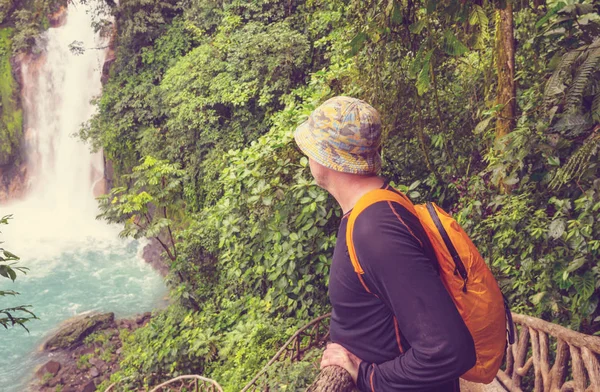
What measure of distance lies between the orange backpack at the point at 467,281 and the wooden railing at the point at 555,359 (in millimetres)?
1063

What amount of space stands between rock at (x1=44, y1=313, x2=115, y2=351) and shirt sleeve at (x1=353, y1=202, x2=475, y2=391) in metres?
9.45

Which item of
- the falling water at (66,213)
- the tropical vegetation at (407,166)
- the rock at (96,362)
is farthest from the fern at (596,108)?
the falling water at (66,213)

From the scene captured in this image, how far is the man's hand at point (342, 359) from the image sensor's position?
4.62ft

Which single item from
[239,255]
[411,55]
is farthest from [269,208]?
[411,55]

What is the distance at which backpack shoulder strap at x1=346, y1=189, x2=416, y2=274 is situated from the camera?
1.28 m

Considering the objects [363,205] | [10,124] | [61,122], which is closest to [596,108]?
[363,205]

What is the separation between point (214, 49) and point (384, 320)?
936 centimetres

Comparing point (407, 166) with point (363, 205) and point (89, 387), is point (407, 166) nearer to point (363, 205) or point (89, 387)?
point (363, 205)

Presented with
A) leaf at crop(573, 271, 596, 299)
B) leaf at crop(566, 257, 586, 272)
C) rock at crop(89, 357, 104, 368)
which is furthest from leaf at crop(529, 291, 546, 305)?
rock at crop(89, 357, 104, 368)

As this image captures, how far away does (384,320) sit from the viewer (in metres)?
1.35

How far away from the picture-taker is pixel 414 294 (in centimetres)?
117

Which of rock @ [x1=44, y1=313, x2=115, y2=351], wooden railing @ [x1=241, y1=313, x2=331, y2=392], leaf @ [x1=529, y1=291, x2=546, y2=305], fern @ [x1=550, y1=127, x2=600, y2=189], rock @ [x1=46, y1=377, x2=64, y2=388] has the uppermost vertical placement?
fern @ [x1=550, y1=127, x2=600, y2=189]

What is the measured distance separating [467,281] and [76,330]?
31.7 feet

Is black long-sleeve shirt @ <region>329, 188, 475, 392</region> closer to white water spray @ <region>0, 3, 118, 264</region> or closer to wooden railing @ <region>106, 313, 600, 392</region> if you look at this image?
wooden railing @ <region>106, 313, 600, 392</region>
